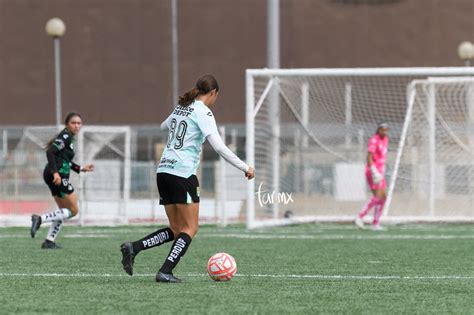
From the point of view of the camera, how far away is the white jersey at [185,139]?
1059 centimetres

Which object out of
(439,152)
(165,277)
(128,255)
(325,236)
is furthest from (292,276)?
(439,152)

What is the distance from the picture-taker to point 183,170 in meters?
10.6

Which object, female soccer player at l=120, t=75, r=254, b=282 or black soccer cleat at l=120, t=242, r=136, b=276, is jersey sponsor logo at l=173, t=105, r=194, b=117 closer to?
female soccer player at l=120, t=75, r=254, b=282

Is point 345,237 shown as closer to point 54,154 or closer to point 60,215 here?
point 60,215

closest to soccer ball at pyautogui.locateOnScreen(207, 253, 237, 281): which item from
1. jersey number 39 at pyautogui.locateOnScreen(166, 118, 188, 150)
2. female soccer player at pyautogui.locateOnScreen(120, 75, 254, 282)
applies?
female soccer player at pyautogui.locateOnScreen(120, 75, 254, 282)

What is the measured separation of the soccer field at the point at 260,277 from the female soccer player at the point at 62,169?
41cm

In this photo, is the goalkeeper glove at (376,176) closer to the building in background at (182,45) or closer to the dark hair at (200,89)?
the dark hair at (200,89)

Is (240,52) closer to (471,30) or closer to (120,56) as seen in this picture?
(120,56)

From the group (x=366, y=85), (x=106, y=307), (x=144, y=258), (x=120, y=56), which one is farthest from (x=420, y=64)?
(x=106, y=307)

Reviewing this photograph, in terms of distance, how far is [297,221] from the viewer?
22.8 m

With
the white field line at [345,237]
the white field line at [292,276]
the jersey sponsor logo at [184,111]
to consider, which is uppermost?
the jersey sponsor logo at [184,111]

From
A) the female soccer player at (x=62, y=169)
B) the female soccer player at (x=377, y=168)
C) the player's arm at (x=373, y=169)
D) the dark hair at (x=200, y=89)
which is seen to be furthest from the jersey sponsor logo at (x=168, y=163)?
the player's arm at (x=373, y=169)

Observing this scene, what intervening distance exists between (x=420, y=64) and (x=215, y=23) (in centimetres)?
950

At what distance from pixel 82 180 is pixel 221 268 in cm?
1304
